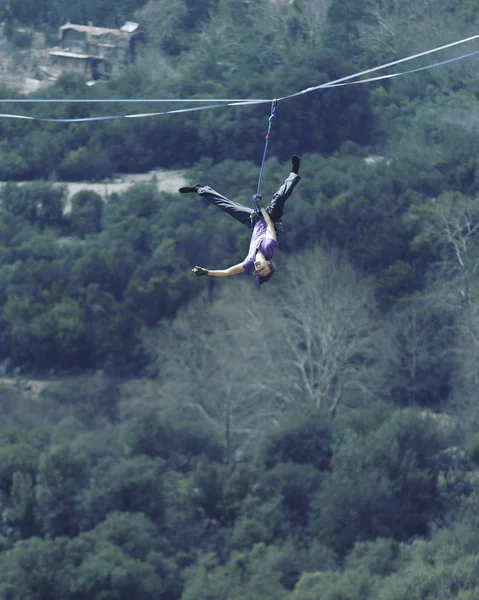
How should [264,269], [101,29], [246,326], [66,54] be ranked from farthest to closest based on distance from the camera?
1. [101,29]
2. [66,54]
3. [246,326]
4. [264,269]

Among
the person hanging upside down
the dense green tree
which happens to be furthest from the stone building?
the person hanging upside down

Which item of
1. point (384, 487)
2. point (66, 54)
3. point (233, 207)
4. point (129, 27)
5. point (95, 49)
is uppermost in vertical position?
point (233, 207)

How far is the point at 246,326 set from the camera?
4497 centimetres

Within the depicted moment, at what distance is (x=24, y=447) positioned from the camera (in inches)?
1543

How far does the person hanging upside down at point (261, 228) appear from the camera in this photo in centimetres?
1248

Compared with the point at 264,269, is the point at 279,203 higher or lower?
higher

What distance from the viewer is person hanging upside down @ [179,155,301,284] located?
12484 mm

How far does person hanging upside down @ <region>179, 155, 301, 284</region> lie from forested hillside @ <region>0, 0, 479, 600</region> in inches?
731

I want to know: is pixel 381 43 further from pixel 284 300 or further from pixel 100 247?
pixel 284 300

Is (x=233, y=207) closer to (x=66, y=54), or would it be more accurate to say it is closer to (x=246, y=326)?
(x=246, y=326)

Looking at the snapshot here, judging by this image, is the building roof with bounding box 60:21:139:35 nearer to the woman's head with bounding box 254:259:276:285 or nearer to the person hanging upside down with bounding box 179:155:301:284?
the person hanging upside down with bounding box 179:155:301:284

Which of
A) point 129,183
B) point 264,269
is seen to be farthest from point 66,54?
point 264,269

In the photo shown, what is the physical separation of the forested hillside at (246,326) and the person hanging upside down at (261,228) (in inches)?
731

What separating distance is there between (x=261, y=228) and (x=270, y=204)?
0.80ft
